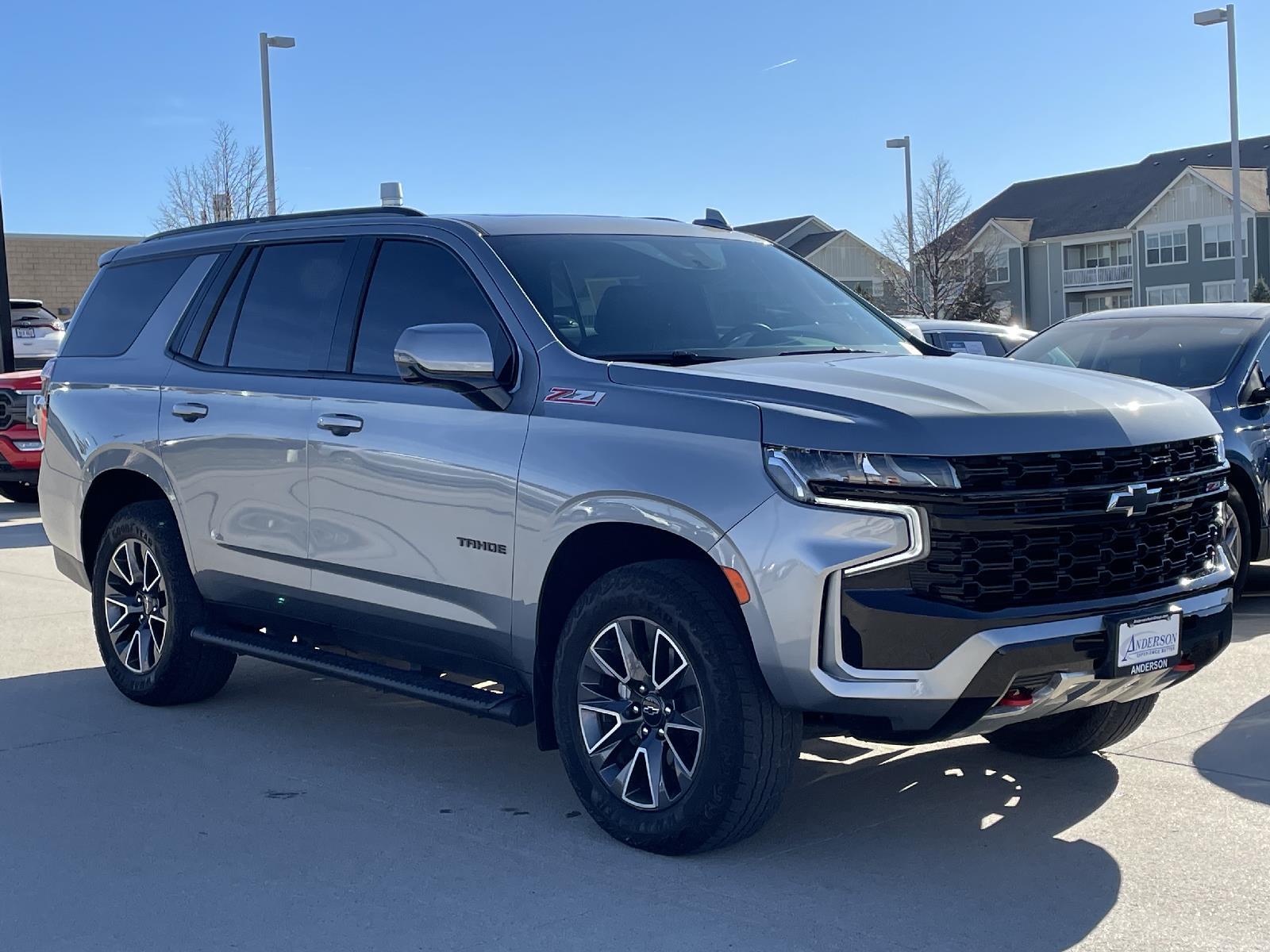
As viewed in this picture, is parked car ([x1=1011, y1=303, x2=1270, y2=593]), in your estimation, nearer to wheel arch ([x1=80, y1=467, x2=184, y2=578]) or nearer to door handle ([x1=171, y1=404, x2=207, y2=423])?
door handle ([x1=171, y1=404, x2=207, y2=423])

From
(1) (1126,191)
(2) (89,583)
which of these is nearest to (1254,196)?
(1) (1126,191)

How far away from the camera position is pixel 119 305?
7.21m

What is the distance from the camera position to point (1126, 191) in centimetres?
6862

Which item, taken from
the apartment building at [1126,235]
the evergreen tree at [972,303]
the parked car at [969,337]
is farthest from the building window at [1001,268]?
the parked car at [969,337]

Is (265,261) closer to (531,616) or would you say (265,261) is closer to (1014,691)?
(531,616)

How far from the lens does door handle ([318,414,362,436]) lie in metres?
5.58

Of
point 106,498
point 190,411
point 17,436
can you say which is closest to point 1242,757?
point 190,411

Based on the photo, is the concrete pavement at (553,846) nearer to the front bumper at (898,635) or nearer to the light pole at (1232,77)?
the front bumper at (898,635)

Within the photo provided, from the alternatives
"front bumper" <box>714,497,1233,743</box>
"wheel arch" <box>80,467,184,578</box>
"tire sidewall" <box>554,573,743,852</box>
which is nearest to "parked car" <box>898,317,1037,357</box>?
"wheel arch" <box>80,467,184,578</box>

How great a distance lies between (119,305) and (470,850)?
3642 millimetres

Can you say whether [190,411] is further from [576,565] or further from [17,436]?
[17,436]

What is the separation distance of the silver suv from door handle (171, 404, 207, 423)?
2 cm

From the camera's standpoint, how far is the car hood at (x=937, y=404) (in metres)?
4.22

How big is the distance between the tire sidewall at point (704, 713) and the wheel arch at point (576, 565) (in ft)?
0.47
